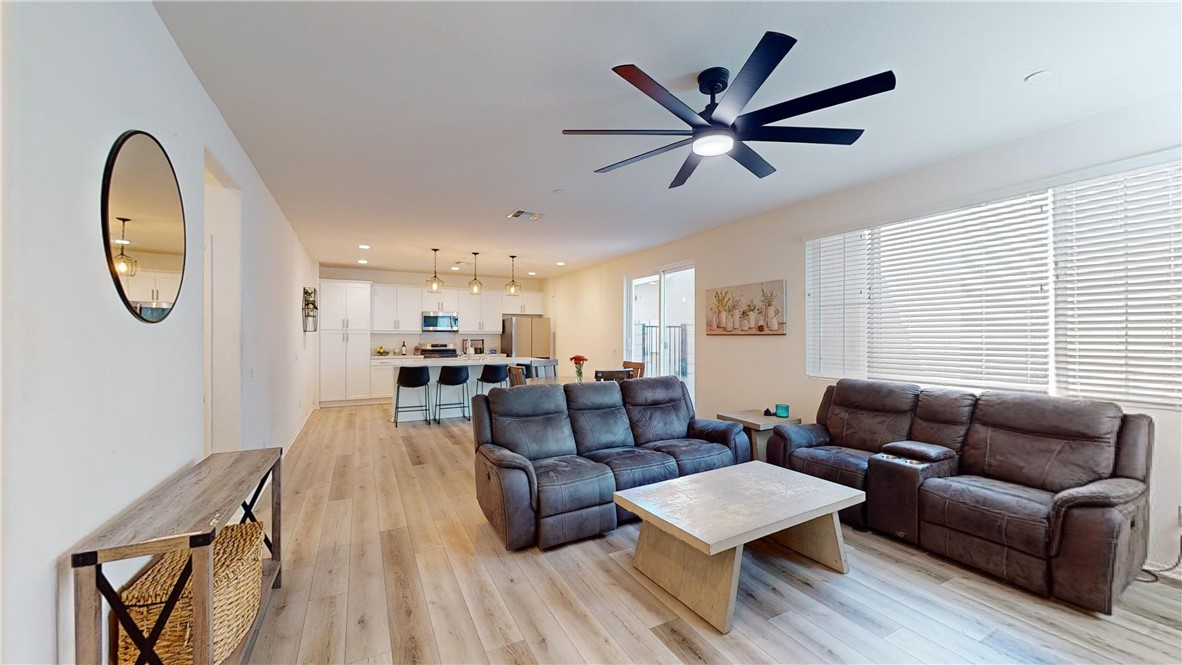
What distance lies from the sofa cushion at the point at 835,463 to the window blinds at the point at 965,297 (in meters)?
0.94

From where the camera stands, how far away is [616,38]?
1925mm

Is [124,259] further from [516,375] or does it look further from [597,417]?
[516,375]

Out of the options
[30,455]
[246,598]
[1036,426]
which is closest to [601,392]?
[246,598]

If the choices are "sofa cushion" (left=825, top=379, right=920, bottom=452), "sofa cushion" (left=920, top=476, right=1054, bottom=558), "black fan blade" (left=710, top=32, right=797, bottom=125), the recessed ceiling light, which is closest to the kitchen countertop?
"sofa cushion" (left=825, top=379, right=920, bottom=452)

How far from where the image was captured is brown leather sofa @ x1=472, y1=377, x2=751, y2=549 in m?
2.77

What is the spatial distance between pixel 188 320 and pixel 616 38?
232 cm

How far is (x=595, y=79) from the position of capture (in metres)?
2.22

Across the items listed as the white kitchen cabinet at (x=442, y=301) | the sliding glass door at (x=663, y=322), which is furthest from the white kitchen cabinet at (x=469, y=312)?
the sliding glass door at (x=663, y=322)

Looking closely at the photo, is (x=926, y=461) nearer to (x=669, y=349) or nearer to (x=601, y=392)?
(x=601, y=392)

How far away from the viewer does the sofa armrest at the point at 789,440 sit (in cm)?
348

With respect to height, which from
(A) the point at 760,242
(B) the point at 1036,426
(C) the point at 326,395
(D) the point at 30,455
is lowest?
(C) the point at 326,395

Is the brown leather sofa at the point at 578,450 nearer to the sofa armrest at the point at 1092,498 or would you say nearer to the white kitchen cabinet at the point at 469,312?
the sofa armrest at the point at 1092,498

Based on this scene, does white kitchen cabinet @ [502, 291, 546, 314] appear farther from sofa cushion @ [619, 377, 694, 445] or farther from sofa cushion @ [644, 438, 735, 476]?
sofa cushion @ [644, 438, 735, 476]

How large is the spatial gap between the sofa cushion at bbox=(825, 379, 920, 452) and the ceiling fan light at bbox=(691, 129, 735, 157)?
2433 mm
